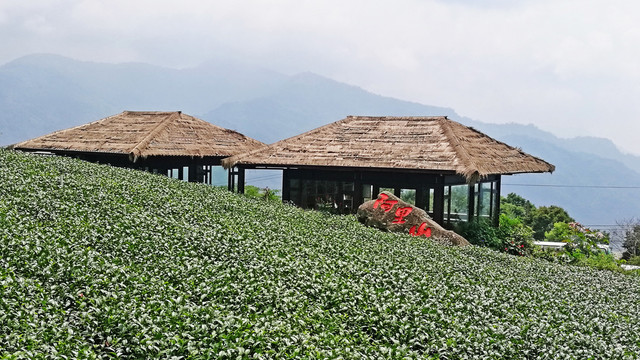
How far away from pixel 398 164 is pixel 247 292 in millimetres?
10326

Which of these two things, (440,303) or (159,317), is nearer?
(159,317)

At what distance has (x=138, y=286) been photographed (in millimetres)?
7238

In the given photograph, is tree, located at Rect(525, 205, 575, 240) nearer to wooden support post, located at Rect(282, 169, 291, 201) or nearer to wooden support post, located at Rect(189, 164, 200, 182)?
wooden support post, located at Rect(282, 169, 291, 201)

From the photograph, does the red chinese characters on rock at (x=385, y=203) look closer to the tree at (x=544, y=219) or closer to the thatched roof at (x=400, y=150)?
the thatched roof at (x=400, y=150)

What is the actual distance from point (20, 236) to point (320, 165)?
10.6 m

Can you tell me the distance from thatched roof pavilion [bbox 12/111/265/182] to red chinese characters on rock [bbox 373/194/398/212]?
816 cm

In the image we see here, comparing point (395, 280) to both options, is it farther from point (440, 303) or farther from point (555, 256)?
point (555, 256)

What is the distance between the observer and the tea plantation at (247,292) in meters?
6.09

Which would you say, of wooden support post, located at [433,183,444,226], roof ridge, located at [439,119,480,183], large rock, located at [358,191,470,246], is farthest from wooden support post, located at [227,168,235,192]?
wooden support post, located at [433,183,444,226]

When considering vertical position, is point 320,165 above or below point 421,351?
above

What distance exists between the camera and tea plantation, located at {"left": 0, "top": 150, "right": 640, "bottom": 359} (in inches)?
240

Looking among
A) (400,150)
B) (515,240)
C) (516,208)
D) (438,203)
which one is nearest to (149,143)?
Answer: (400,150)

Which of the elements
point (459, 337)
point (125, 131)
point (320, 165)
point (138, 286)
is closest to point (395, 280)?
point (459, 337)

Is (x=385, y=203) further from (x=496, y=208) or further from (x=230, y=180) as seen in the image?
(x=230, y=180)
